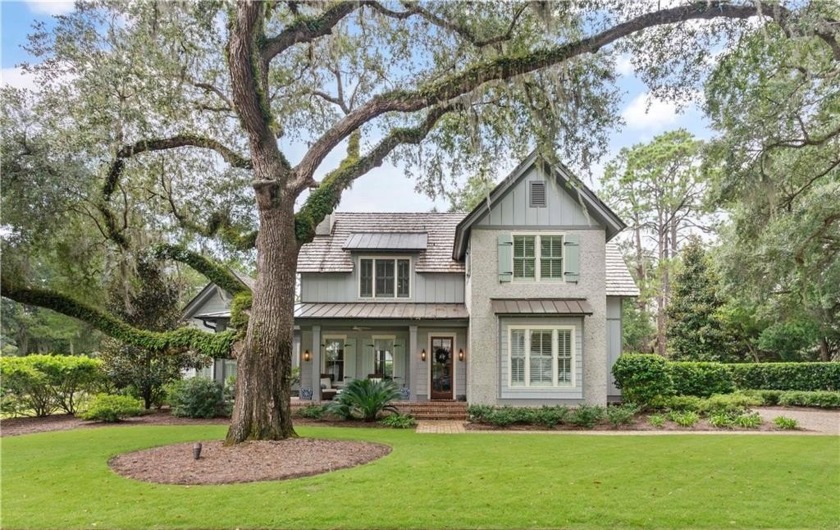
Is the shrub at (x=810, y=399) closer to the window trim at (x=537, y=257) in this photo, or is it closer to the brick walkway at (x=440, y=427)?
the window trim at (x=537, y=257)

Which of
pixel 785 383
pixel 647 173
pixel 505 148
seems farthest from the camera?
pixel 647 173

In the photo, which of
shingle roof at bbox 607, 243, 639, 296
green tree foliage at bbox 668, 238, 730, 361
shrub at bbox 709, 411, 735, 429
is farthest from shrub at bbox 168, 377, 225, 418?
green tree foliage at bbox 668, 238, 730, 361

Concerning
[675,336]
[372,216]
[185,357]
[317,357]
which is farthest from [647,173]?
[185,357]

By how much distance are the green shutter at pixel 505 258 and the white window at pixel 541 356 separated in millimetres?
1468

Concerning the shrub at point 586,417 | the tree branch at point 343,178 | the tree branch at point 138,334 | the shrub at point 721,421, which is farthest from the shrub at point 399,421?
the shrub at point 721,421

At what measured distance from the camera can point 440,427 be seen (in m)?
12.8

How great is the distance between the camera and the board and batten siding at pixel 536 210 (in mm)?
14977

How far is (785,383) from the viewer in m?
19.4

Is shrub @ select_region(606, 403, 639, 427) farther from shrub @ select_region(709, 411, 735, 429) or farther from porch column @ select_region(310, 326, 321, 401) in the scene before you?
porch column @ select_region(310, 326, 321, 401)

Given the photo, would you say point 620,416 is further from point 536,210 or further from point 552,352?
point 536,210

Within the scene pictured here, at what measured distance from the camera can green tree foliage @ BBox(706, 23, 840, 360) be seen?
9148 millimetres

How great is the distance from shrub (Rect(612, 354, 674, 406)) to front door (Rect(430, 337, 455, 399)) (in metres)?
5.00

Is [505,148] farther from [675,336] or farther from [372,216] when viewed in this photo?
[675,336]

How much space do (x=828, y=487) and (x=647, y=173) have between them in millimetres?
25194
